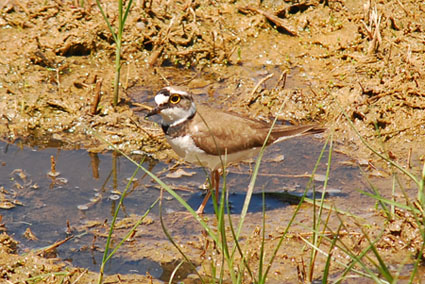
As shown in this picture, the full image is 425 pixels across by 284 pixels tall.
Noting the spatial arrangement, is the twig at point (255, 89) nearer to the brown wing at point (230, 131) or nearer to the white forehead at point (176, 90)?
the brown wing at point (230, 131)

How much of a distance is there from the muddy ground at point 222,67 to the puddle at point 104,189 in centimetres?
31

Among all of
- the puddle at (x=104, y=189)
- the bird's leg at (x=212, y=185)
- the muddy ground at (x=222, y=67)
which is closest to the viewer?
the puddle at (x=104, y=189)

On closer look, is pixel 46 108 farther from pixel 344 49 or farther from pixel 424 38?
pixel 424 38

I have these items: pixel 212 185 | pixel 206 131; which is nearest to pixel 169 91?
pixel 206 131

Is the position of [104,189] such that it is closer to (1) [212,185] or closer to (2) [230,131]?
(1) [212,185]

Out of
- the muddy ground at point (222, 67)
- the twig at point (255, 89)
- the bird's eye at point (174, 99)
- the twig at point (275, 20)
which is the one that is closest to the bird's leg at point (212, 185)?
the muddy ground at point (222, 67)

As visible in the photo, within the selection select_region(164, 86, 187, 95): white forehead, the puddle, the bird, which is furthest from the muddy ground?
select_region(164, 86, 187, 95): white forehead

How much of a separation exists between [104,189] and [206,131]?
1255 mm

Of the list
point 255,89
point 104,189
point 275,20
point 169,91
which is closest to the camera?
point 169,91

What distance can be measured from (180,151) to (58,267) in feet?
5.69

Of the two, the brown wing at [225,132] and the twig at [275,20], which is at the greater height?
the twig at [275,20]

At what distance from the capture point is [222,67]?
8898 millimetres

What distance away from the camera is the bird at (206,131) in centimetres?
643

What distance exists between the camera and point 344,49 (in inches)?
353
